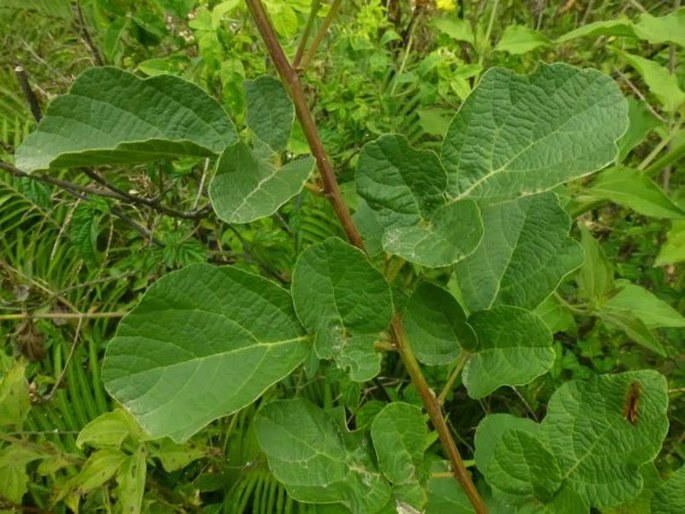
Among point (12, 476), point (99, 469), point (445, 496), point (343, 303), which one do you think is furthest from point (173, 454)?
point (343, 303)

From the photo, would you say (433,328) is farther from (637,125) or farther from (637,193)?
(637,125)

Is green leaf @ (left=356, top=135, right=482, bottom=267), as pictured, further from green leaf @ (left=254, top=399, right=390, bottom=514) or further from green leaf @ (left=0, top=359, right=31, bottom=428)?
green leaf @ (left=0, top=359, right=31, bottom=428)

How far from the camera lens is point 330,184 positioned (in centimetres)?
40

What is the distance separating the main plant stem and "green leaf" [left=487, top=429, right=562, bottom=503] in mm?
25

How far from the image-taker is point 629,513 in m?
0.67

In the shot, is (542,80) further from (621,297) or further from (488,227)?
(621,297)

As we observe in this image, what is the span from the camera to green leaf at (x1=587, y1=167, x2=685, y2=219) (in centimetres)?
83

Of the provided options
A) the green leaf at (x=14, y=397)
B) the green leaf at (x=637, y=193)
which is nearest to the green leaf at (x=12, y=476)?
the green leaf at (x=14, y=397)

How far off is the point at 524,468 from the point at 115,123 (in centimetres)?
35

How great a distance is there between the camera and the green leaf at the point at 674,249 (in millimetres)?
931

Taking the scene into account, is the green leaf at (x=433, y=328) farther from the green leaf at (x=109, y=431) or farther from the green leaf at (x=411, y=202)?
the green leaf at (x=109, y=431)

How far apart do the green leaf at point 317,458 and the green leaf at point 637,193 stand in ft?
1.79

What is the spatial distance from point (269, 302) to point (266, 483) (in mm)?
838

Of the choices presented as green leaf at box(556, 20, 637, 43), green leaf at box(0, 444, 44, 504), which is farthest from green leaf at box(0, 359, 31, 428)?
green leaf at box(556, 20, 637, 43)
